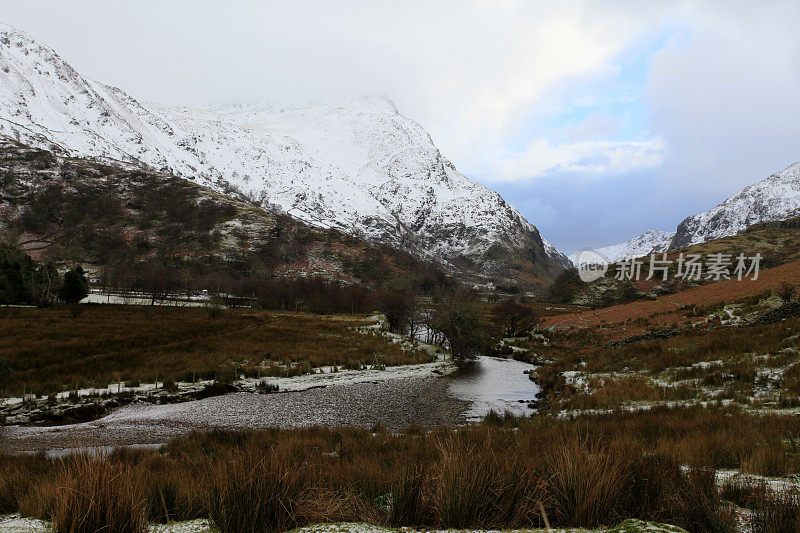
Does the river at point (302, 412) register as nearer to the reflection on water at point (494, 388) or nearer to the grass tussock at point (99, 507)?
the reflection on water at point (494, 388)

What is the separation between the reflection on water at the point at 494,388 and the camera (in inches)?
685

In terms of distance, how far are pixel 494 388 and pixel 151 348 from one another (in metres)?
22.7

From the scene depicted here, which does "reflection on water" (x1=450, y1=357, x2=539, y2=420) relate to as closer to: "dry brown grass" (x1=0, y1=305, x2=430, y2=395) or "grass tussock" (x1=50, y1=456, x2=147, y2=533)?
"dry brown grass" (x1=0, y1=305, x2=430, y2=395)

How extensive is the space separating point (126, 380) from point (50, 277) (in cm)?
3631

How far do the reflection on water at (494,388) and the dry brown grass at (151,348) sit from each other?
5713 millimetres

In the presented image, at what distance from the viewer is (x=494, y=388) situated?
23.3 metres

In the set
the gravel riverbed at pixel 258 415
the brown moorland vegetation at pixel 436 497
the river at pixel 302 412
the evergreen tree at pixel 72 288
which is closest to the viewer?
the brown moorland vegetation at pixel 436 497
